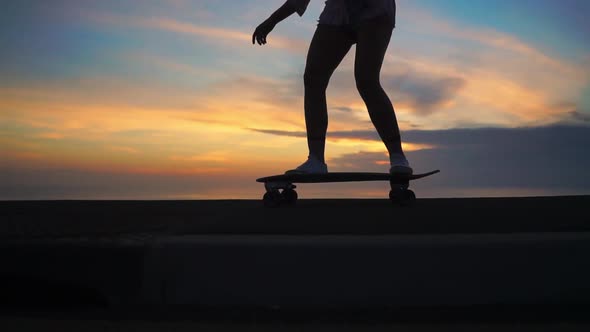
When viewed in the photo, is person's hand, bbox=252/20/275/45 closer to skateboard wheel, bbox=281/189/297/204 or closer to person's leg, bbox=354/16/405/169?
person's leg, bbox=354/16/405/169

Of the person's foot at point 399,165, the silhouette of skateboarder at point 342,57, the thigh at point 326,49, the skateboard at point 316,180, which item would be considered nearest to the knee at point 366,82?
the silhouette of skateboarder at point 342,57

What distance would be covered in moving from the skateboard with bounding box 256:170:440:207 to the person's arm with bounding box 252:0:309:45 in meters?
1.05

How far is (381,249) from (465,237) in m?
0.31

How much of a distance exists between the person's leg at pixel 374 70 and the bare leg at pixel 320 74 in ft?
0.77

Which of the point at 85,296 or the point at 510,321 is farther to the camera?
the point at 85,296

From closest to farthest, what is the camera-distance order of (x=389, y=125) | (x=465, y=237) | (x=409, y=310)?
1. (x=409, y=310)
2. (x=465, y=237)
3. (x=389, y=125)

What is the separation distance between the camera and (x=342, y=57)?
4672mm

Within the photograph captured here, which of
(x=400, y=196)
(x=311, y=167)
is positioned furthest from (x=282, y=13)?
(x=400, y=196)

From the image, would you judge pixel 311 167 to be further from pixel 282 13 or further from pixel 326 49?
pixel 282 13

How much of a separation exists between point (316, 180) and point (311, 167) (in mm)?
124

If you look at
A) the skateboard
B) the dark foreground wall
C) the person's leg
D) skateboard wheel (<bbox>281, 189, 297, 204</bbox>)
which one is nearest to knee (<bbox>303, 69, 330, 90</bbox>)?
the person's leg

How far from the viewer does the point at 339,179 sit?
15.7 ft

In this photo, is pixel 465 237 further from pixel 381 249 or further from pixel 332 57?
pixel 332 57

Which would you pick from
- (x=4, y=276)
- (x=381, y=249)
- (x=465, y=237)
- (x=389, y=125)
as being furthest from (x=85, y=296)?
(x=389, y=125)
